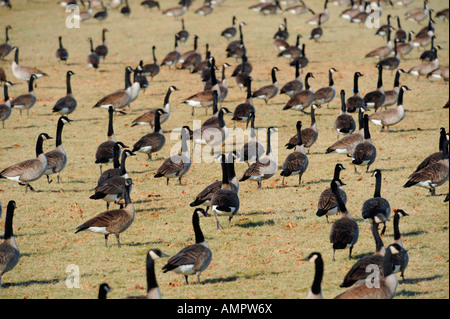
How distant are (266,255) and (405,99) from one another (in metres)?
18.3

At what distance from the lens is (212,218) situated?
15.2 metres

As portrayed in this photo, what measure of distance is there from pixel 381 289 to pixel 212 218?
6.63 m

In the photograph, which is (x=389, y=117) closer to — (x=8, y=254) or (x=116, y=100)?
(x=116, y=100)

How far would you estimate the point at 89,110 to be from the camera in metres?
27.5

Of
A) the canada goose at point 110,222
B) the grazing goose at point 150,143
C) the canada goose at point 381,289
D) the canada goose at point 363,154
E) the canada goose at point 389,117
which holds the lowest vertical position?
the canada goose at point 381,289

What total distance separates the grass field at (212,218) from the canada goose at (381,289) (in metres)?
0.85

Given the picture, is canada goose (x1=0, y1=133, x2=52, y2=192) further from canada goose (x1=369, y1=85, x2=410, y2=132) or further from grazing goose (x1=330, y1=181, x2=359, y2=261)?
canada goose (x1=369, y1=85, x2=410, y2=132)

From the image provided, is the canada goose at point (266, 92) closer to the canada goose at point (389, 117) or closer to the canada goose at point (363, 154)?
the canada goose at point (389, 117)

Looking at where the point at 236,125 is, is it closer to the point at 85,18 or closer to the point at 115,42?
the point at 115,42

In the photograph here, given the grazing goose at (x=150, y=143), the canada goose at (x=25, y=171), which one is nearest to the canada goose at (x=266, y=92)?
the grazing goose at (x=150, y=143)

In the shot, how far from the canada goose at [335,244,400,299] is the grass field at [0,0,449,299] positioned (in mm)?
849

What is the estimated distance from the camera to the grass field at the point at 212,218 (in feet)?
37.6

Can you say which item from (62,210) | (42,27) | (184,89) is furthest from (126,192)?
(42,27)

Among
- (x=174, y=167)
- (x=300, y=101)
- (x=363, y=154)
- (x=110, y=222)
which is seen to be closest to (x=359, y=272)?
(x=110, y=222)
